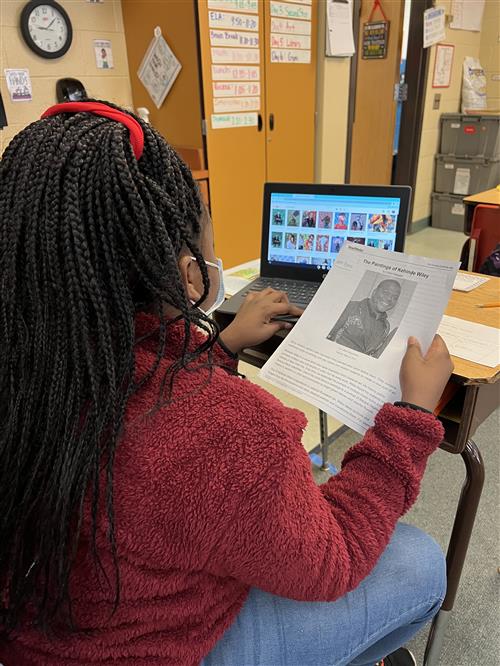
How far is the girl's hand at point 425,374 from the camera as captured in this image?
0.75 metres

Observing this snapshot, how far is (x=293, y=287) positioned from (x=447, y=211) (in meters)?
3.64

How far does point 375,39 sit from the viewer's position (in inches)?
141

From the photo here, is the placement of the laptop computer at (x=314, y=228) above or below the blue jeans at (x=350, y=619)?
above

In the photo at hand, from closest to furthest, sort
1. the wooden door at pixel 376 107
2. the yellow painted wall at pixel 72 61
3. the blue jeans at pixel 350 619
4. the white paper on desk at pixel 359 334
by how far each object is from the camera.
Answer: the blue jeans at pixel 350 619, the white paper on desk at pixel 359 334, the yellow painted wall at pixel 72 61, the wooden door at pixel 376 107

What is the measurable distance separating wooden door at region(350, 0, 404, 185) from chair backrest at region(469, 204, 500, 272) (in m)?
2.21

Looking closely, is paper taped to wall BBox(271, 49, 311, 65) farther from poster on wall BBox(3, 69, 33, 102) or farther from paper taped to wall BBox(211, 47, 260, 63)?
poster on wall BBox(3, 69, 33, 102)

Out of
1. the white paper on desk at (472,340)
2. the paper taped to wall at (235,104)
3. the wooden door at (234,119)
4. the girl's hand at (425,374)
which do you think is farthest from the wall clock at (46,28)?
the girl's hand at (425,374)

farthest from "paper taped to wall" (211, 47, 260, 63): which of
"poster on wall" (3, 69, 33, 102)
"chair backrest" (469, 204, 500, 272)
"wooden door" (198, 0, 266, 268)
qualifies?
"chair backrest" (469, 204, 500, 272)

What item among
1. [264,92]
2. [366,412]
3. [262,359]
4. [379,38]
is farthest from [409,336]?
[379,38]

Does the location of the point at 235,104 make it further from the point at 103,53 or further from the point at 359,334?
the point at 359,334

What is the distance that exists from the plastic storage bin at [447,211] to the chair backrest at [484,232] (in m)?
2.73

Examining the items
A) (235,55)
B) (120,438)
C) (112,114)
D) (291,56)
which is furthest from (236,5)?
(120,438)

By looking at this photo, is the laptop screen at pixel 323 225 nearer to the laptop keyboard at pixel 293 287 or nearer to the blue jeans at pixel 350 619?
the laptop keyboard at pixel 293 287

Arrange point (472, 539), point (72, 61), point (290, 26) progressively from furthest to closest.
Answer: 1. point (290, 26)
2. point (72, 61)
3. point (472, 539)
